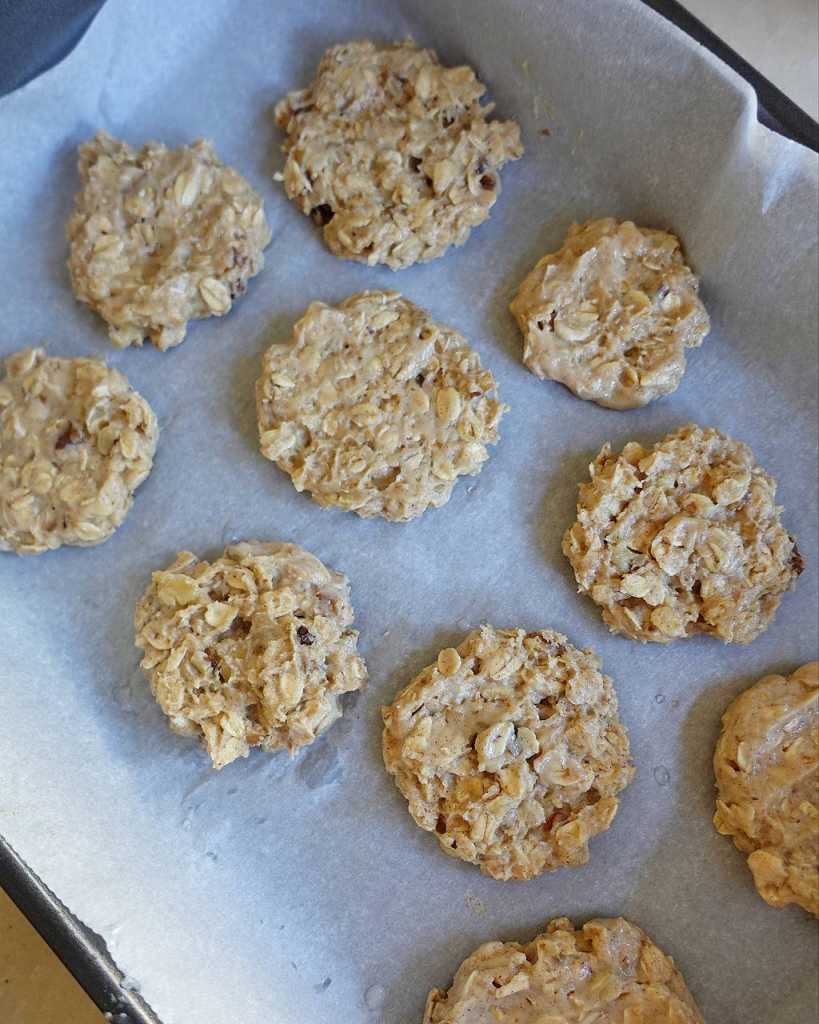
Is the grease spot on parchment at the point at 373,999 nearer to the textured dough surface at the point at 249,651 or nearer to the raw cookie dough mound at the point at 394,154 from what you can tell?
the textured dough surface at the point at 249,651

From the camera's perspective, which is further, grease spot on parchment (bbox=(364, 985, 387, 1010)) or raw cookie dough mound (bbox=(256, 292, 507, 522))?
raw cookie dough mound (bbox=(256, 292, 507, 522))

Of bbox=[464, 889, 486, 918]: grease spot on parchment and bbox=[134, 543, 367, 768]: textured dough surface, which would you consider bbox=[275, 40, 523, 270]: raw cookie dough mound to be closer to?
bbox=[134, 543, 367, 768]: textured dough surface

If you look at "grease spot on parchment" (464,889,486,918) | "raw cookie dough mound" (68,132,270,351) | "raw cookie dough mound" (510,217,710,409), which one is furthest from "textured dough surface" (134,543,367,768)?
"raw cookie dough mound" (510,217,710,409)

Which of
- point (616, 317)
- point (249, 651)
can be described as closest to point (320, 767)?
point (249, 651)

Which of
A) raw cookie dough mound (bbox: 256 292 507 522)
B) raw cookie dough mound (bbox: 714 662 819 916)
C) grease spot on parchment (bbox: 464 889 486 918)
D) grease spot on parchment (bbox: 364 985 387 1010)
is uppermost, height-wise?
raw cookie dough mound (bbox: 256 292 507 522)

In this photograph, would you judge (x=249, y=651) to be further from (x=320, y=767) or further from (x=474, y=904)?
(x=474, y=904)

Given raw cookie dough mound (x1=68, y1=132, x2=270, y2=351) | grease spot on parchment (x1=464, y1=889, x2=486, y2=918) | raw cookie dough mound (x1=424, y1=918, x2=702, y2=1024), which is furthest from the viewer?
raw cookie dough mound (x1=68, y1=132, x2=270, y2=351)

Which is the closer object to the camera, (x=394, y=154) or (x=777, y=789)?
(x=777, y=789)
